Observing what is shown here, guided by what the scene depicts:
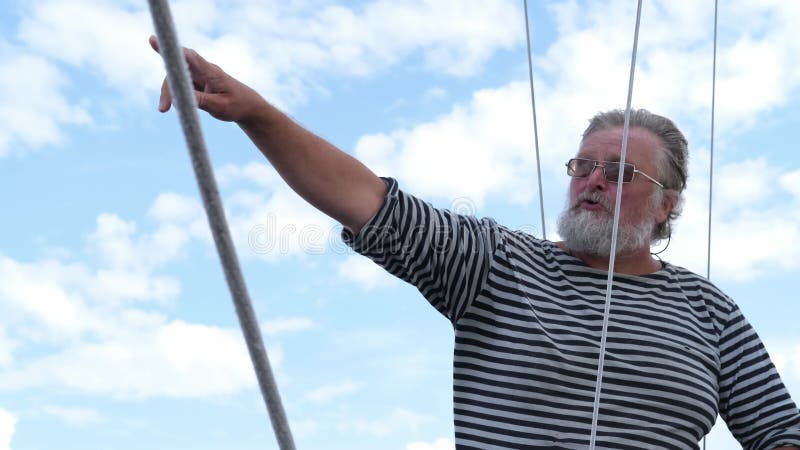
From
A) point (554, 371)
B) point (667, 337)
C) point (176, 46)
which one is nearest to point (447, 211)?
point (554, 371)

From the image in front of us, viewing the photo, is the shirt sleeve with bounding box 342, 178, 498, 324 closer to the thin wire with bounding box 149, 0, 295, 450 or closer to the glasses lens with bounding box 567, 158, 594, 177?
the glasses lens with bounding box 567, 158, 594, 177

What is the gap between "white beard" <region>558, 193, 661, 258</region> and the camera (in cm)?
194

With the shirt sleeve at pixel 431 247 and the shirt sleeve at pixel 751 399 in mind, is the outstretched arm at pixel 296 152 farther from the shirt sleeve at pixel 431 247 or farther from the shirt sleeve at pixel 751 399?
the shirt sleeve at pixel 751 399

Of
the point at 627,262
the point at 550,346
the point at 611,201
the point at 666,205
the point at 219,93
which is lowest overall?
the point at 550,346

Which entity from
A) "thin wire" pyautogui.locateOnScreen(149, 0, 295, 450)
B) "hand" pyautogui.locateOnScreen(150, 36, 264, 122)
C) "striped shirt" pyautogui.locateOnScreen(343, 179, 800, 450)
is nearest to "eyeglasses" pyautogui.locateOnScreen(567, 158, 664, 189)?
"striped shirt" pyautogui.locateOnScreen(343, 179, 800, 450)

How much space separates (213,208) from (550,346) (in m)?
0.98

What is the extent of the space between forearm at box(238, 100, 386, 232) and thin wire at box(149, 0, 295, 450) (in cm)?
48

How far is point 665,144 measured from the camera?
2232 millimetres

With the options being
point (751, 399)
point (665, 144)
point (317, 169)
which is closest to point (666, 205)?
point (665, 144)

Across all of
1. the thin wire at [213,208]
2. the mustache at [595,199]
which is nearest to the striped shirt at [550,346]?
the mustache at [595,199]

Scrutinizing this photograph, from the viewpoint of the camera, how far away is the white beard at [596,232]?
1.94 m

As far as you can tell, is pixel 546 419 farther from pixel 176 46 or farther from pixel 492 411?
pixel 176 46

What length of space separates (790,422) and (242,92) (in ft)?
4.30

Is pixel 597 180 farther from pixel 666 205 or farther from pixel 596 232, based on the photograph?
pixel 666 205
